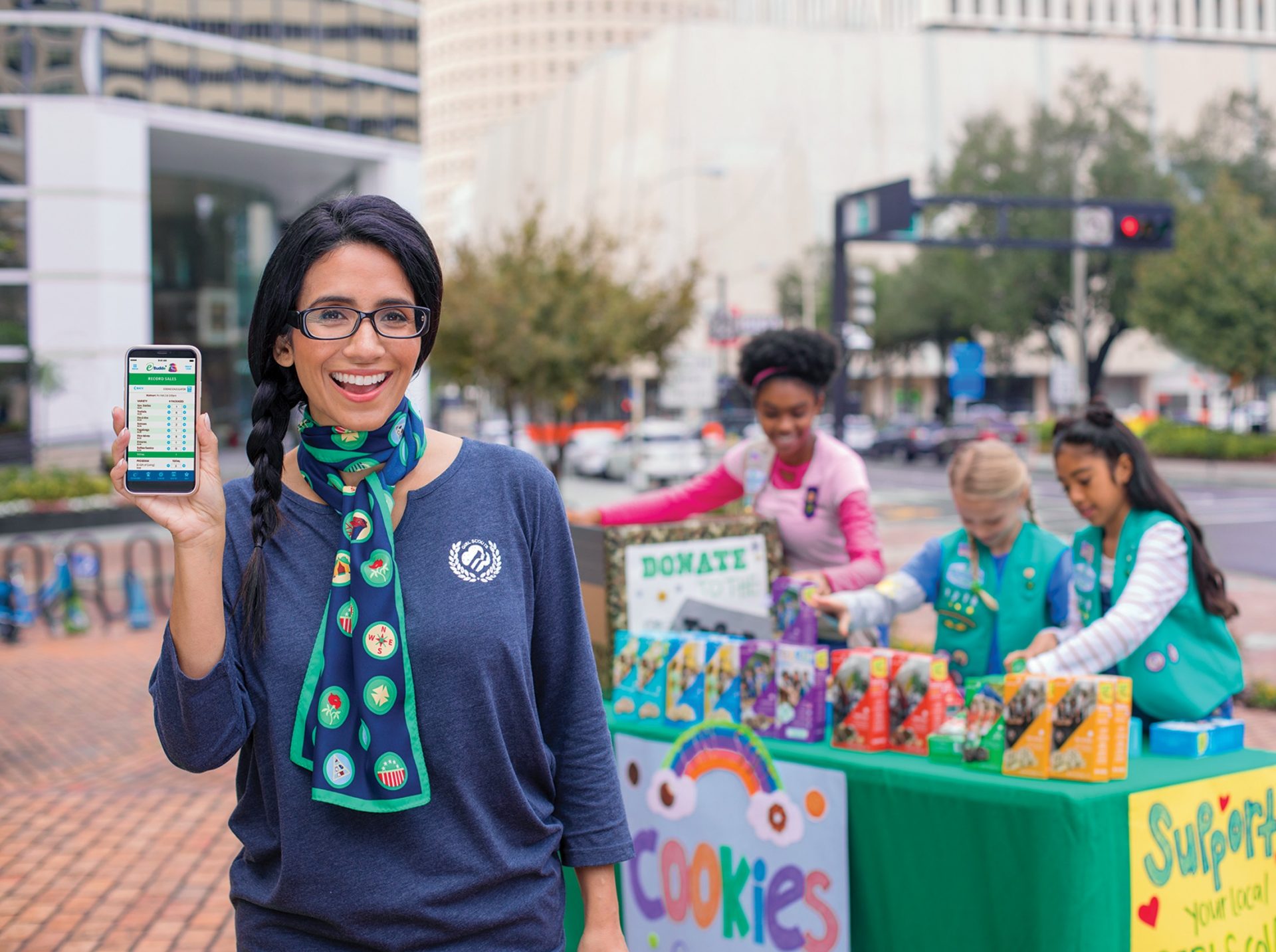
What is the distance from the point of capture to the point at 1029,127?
4659cm

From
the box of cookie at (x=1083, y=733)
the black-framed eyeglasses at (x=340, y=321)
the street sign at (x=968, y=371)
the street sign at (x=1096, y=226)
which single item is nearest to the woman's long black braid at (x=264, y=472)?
the black-framed eyeglasses at (x=340, y=321)

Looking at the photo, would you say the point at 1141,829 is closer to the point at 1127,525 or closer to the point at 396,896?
the point at 1127,525

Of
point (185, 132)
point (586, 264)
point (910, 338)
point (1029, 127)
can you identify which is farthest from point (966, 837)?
point (910, 338)

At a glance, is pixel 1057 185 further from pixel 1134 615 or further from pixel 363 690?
pixel 363 690

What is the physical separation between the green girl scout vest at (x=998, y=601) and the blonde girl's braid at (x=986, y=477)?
0.02m

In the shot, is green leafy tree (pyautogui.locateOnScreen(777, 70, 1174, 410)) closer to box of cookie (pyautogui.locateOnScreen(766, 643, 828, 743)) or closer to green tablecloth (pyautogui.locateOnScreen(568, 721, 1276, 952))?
box of cookie (pyautogui.locateOnScreen(766, 643, 828, 743))

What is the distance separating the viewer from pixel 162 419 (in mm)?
1884

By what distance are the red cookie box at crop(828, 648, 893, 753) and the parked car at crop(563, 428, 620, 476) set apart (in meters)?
33.0

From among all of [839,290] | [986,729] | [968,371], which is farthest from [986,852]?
[968,371]

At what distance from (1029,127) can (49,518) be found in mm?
37125

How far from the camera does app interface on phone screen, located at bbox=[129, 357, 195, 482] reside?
72.7 inches

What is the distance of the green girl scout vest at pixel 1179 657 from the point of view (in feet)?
11.3

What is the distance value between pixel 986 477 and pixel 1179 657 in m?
0.72

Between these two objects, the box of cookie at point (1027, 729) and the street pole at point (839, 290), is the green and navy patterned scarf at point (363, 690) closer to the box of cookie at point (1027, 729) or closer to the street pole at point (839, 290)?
the box of cookie at point (1027, 729)
